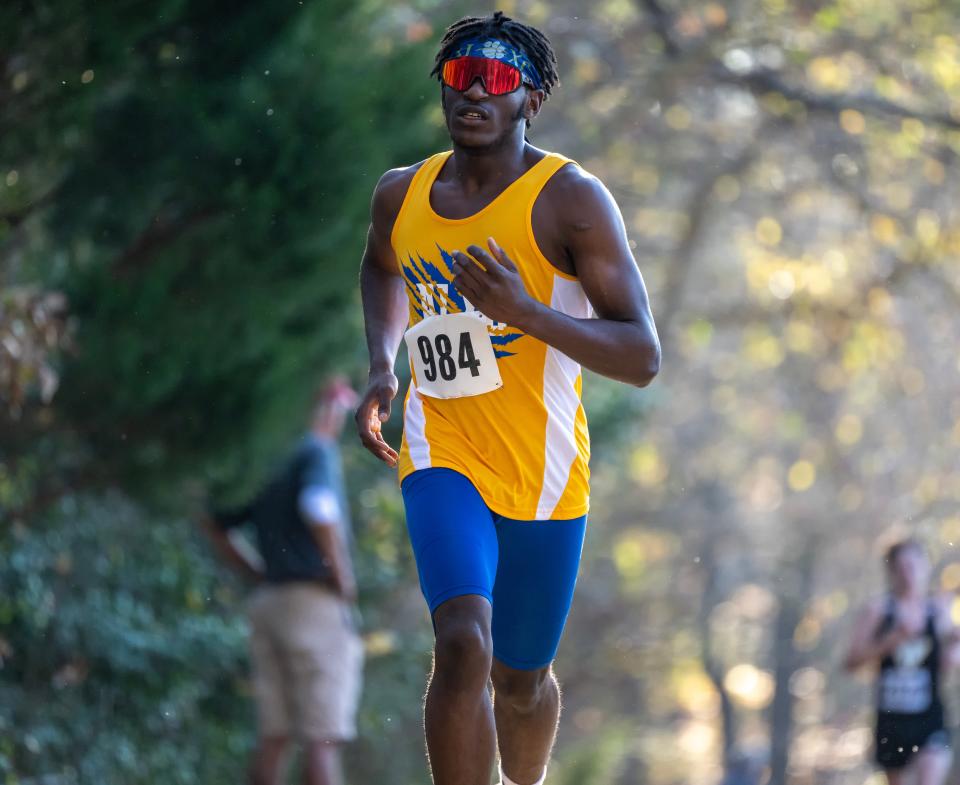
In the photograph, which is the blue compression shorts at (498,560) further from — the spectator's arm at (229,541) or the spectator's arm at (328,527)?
the spectator's arm at (229,541)

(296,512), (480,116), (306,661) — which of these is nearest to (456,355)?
(480,116)

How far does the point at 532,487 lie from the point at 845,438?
19806 mm

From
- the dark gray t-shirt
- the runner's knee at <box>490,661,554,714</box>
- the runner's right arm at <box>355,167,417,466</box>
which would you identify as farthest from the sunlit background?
the runner's knee at <box>490,661,554,714</box>

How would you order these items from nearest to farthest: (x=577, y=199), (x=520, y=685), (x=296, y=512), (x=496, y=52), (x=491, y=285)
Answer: (x=491, y=285) → (x=577, y=199) → (x=496, y=52) → (x=520, y=685) → (x=296, y=512)

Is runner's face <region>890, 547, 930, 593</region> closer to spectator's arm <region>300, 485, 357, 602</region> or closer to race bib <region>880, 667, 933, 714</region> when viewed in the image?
race bib <region>880, 667, 933, 714</region>

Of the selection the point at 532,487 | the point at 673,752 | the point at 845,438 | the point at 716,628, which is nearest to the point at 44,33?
the point at 532,487

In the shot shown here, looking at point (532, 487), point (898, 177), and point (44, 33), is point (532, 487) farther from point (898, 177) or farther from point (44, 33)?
point (898, 177)

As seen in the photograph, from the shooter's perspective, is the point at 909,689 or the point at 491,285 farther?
the point at 909,689

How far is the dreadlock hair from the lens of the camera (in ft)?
12.7

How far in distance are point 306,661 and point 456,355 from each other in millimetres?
3964

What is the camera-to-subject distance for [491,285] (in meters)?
3.41

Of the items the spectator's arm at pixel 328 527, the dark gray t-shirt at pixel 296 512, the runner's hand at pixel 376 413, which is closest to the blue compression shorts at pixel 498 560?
the runner's hand at pixel 376 413

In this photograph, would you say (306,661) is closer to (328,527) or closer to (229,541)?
(328,527)

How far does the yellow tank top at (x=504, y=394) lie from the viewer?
3773mm
